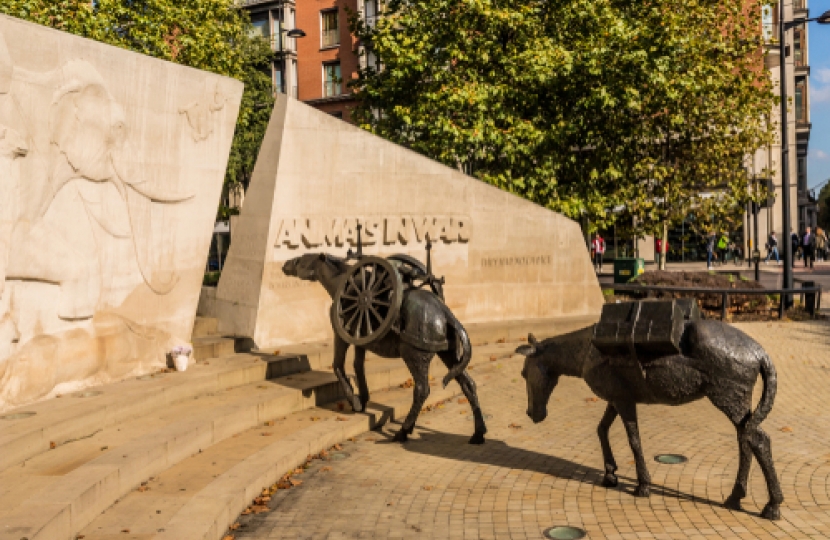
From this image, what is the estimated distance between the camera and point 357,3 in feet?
158

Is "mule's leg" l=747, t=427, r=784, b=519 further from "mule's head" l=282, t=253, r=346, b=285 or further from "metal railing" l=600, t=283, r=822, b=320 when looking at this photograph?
"metal railing" l=600, t=283, r=822, b=320

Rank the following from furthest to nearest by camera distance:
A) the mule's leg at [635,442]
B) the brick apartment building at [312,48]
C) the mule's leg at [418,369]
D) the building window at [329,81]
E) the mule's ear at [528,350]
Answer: the building window at [329,81]
the brick apartment building at [312,48]
the mule's leg at [418,369]
the mule's ear at [528,350]
the mule's leg at [635,442]

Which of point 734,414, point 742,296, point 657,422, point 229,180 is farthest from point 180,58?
point 734,414

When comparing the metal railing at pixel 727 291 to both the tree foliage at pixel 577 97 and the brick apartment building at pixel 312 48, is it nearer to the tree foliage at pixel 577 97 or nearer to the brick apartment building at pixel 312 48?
the tree foliage at pixel 577 97

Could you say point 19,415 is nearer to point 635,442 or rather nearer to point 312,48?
point 635,442

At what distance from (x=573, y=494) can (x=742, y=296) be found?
40.7ft

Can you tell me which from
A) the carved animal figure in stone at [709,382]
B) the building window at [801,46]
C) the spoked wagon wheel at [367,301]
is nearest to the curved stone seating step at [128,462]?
the spoked wagon wheel at [367,301]

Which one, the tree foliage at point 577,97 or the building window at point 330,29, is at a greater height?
the building window at point 330,29

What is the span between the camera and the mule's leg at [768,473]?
20.2 ft

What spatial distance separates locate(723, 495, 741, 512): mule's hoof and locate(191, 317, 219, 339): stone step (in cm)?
840

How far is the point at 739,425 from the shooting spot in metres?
6.30

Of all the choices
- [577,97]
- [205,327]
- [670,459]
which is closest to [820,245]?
[577,97]

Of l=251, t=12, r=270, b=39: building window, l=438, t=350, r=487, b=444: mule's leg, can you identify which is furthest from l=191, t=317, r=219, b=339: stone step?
l=251, t=12, r=270, b=39: building window

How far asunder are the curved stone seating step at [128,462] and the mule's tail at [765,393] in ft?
16.7
